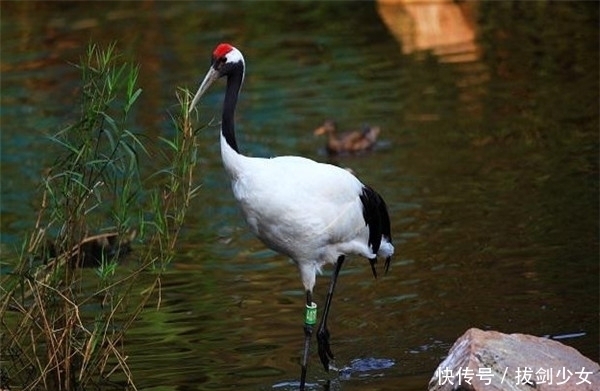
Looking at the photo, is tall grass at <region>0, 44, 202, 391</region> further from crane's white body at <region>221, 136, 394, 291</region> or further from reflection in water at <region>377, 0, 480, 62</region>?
reflection in water at <region>377, 0, 480, 62</region>

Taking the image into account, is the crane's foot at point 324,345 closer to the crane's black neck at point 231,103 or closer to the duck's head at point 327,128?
the crane's black neck at point 231,103

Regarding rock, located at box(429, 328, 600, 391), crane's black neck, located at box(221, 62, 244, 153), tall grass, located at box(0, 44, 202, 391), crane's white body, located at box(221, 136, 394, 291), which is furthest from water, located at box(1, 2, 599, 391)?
crane's black neck, located at box(221, 62, 244, 153)

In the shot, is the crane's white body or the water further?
the water

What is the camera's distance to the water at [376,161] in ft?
30.3

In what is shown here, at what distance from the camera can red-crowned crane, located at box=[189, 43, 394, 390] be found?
8.20 metres

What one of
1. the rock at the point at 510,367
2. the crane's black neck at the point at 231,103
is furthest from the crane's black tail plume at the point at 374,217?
the rock at the point at 510,367

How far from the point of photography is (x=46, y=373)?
26.3 feet

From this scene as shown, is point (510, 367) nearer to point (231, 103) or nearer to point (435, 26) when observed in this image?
point (231, 103)

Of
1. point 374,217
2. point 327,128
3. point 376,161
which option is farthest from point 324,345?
point 327,128

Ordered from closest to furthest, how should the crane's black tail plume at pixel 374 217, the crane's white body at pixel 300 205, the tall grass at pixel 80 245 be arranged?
the tall grass at pixel 80 245
the crane's white body at pixel 300 205
the crane's black tail plume at pixel 374 217

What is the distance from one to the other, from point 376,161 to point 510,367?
24.2 ft

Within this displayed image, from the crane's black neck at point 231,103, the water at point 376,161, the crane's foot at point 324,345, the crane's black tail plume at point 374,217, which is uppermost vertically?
the crane's black neck at point 231,103

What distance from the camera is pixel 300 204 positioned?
828cm

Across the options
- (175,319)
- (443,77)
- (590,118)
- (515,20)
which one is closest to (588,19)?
(515,20)
